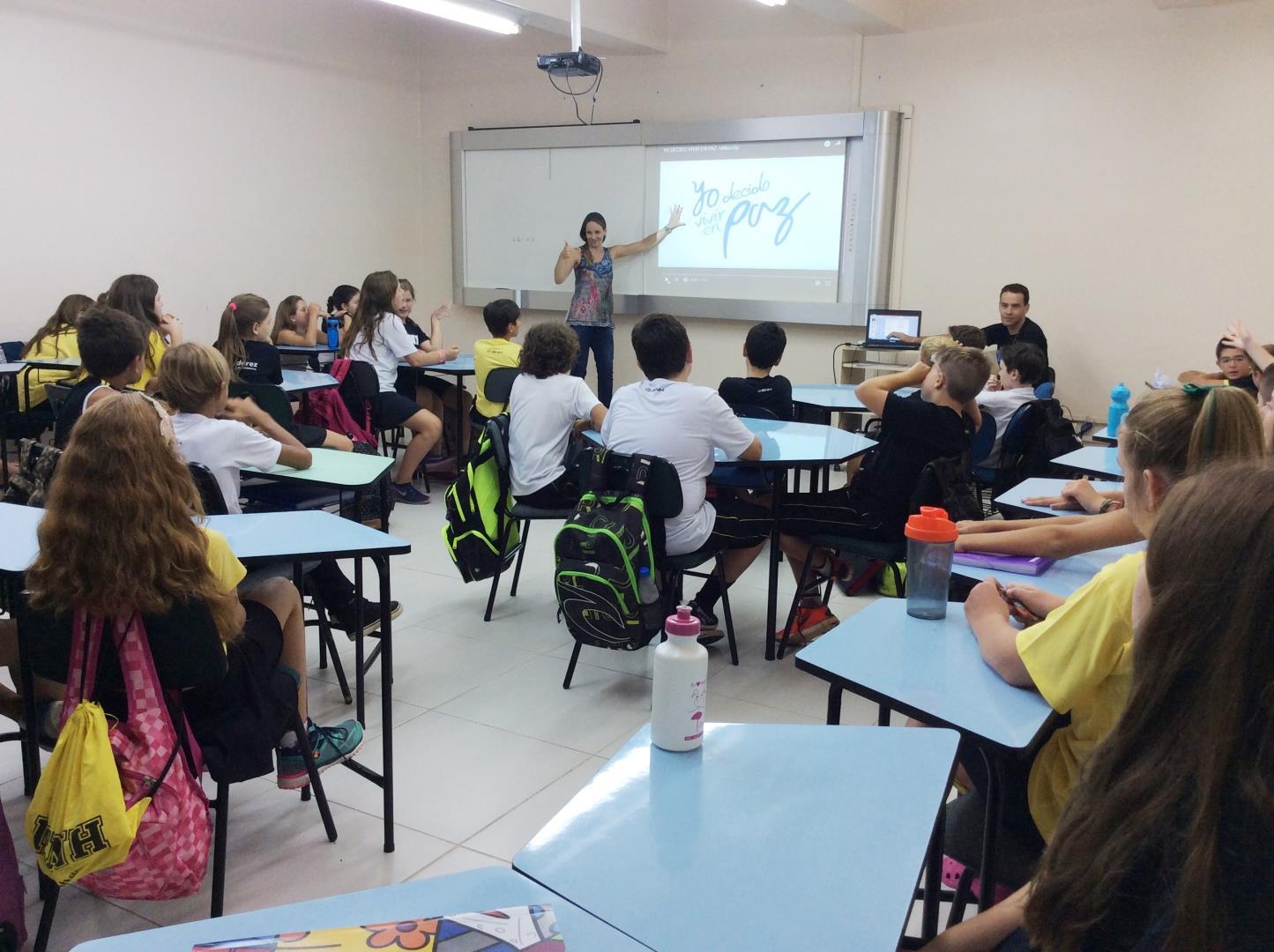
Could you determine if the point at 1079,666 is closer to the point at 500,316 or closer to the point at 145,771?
the point at 145,771

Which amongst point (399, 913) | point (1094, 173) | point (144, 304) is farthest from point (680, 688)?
point (1094, 173)

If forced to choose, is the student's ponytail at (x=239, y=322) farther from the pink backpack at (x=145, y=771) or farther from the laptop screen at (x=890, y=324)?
the laptop screen at (x=890, y=324)

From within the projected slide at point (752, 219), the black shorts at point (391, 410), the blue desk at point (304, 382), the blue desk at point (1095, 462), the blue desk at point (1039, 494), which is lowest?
the black shorts at point (391, 410)

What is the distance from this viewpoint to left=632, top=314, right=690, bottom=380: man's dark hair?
3.34 meters

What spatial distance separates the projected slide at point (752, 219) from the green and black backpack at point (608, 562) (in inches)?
179

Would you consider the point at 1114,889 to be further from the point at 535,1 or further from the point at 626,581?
the point at 535,1

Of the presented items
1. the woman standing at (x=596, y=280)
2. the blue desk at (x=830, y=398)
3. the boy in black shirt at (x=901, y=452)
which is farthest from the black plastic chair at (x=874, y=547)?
Answer: the woman standing at (x=596, y=280)

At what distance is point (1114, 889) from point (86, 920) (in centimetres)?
A: 203

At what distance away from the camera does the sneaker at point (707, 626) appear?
3655 millimetres

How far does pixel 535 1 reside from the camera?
6258mm

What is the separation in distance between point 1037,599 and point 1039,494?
45.8 inches

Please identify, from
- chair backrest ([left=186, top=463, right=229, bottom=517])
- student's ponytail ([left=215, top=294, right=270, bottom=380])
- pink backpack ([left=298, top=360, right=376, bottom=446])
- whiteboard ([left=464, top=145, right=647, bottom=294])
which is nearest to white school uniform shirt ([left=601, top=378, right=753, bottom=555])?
chair backrest ([left=186, top=463, right=229, bottom=517])

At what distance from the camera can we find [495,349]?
538cm

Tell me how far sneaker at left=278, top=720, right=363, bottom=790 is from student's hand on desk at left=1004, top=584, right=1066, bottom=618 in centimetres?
152
